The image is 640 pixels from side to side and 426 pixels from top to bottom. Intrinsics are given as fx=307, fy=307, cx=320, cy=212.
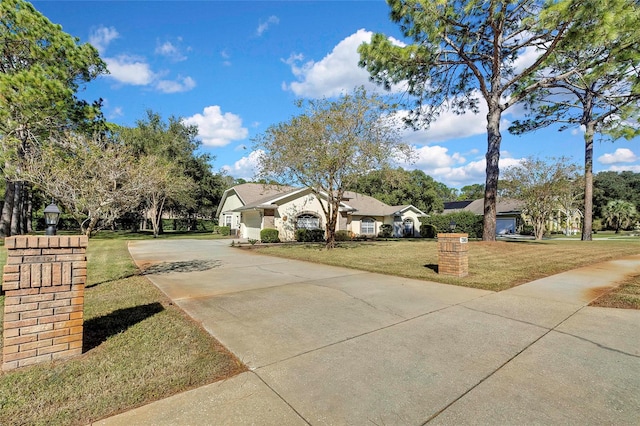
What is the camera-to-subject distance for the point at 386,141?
15.1m

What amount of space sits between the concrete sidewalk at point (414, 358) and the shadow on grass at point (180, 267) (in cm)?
326

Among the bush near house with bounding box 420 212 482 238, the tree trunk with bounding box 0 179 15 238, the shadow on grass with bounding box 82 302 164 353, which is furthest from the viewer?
the bush near house with bounding box 420 212 482 238

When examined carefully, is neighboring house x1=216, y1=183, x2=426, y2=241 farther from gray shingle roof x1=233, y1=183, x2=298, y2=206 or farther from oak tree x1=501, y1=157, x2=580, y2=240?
oak tree x1=501, y1=157, x2=580, y2=240

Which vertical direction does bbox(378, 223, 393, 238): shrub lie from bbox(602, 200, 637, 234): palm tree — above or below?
below

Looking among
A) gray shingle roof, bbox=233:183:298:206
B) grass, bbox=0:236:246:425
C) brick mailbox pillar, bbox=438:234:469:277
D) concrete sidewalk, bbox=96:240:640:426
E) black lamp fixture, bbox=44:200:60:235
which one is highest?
gray shingle roof, bbox=233:183:298:206

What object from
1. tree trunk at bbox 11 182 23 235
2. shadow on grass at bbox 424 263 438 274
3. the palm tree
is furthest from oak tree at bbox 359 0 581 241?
the palm tree

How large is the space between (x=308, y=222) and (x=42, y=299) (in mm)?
21247

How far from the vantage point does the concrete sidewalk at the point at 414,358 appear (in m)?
2.50

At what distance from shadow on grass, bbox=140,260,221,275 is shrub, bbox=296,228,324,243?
37.2 ft

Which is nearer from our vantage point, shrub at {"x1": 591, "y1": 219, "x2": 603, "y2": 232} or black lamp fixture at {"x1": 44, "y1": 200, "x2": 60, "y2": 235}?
black lamp fixture at {"x1": 44, "y1": 200, "x2": 60, "y2": 235}

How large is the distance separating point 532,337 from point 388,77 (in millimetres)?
13095

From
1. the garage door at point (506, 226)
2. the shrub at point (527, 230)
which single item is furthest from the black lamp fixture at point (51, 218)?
the shrub at point (527, 230)

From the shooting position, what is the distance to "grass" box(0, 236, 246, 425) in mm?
2539

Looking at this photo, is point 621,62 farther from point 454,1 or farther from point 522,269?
point 522,269
